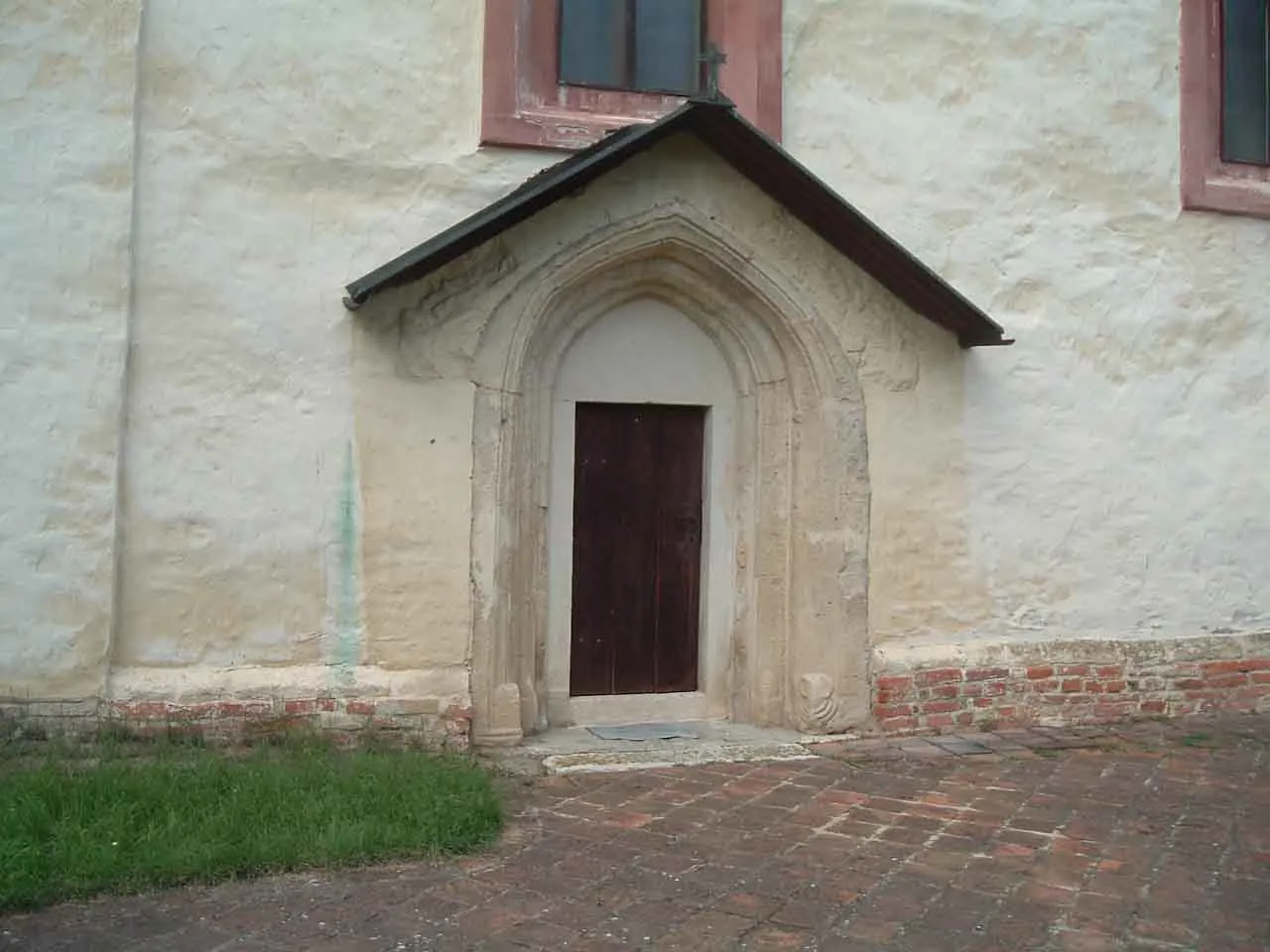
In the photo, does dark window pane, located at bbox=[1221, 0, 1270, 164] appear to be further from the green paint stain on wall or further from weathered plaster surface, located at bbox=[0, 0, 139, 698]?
weathered plaster surface, located at bbox=[0, 0, 139, 698]

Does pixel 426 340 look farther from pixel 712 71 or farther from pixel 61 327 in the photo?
pixel 712 71

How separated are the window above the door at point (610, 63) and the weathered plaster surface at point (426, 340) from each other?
143mm

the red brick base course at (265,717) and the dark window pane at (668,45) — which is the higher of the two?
the dark window pane at (668,45)

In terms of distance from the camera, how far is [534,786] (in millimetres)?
5895

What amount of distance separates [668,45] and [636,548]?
289cm

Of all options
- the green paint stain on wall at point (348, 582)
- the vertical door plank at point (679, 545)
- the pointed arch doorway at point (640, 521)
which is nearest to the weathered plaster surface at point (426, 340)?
the green paint stain on wall at point (348, 582)

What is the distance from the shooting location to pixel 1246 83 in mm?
8227

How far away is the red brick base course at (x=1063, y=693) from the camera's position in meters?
7.18

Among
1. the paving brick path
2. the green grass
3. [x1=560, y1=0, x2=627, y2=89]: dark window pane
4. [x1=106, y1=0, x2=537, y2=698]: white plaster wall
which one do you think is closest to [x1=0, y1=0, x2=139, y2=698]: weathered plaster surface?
[x1=106, y1=0, x2=537, y2=698]: white plaster wall

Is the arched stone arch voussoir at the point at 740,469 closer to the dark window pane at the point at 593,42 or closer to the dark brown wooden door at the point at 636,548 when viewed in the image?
the dark brown wooden door at the point at 636,548

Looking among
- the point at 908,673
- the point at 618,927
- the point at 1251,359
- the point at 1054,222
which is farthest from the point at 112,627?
the point at 1251,359

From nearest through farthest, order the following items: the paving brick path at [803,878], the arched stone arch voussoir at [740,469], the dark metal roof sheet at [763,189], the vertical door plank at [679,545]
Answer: the paving brick path at [803,878]
the dark metal roof sheet at [763,189]
the arched stone arch voussoir at [740,469]
the vertical door plank at [679,545]

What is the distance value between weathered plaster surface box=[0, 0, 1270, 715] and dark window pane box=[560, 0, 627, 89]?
606 millimetres

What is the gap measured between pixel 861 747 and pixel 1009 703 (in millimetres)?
1143
